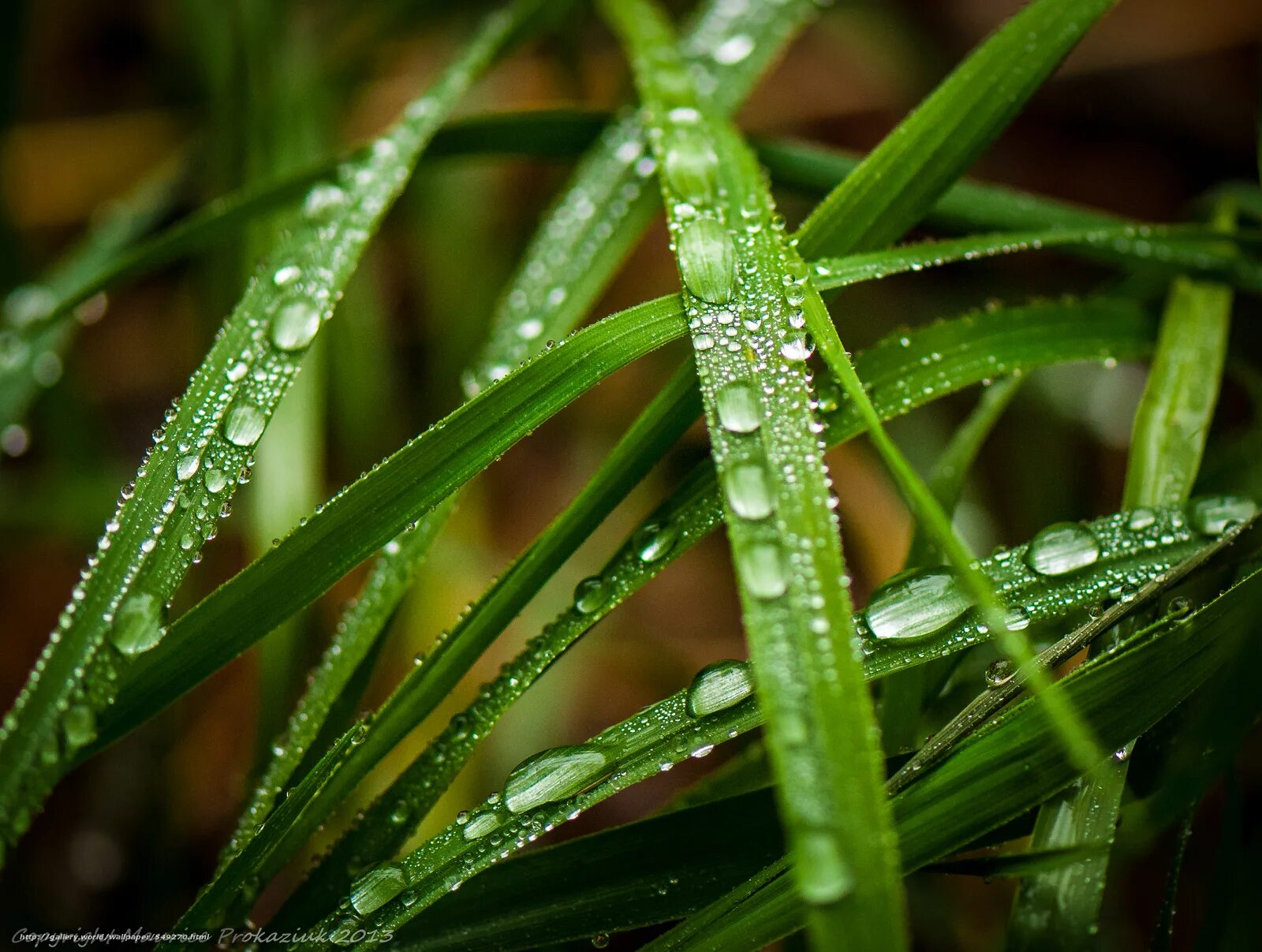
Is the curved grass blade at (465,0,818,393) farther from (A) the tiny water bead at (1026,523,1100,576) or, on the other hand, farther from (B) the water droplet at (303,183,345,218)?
(A) the tiny water bead at (1026,523,1100,576)

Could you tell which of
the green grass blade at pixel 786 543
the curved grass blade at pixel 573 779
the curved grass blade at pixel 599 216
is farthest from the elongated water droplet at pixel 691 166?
the curved grass blade at pixel 573 779

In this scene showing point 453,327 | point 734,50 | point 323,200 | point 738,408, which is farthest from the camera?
point 453,327

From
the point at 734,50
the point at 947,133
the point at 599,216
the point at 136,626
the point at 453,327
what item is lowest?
the point at 136,626

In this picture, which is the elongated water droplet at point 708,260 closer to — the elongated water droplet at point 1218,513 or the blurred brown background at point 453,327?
the elongated water droplet at point 1218,513

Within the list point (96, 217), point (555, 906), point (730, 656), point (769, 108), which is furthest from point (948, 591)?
point (96, 217)

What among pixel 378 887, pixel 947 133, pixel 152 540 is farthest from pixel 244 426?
pixel 947 133

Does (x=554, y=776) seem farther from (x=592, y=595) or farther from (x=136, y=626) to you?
(x=136, y=626)
